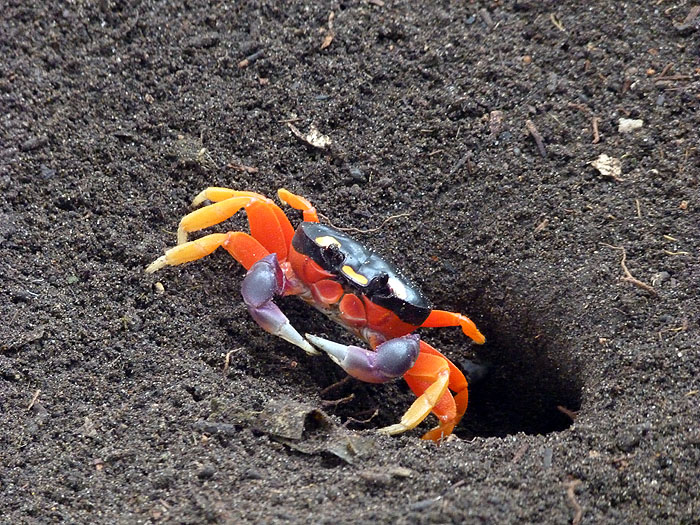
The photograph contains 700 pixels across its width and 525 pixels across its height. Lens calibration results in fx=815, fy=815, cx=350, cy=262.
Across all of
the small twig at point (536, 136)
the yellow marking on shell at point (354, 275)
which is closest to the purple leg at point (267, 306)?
the yellow marking on shell at point (354, 275)

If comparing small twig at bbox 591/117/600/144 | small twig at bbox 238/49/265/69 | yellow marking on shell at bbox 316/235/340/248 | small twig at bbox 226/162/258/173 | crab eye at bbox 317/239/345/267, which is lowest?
small twig at bbox 591/117/600/144

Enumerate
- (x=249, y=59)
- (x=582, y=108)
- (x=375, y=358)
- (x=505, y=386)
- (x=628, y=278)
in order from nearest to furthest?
(x=375, y=358)
(x=628, y=278)
(x=582, y=108)
(x=249, y=59)
(x=505, y=386)

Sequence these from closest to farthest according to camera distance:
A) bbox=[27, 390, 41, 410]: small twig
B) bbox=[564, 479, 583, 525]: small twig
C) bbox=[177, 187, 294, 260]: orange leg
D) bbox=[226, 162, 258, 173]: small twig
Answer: bbox=[564, 479, 583, 525]: small twig
bbox=[27, 390, 41, 410]: small twig
bbox=[177, 187, 294, 260]: orange leg
bbox=[226, 162, 258, 173]: small twig

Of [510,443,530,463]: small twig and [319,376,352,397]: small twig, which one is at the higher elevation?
[510,443,530,463]: small twig

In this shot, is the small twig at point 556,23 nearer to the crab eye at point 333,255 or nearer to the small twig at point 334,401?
the crab eye at point 333,255

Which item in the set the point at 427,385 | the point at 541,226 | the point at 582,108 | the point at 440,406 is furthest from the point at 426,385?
the point at 582,108

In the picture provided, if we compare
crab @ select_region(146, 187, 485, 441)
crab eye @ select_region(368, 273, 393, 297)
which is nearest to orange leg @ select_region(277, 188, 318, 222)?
crab @ select_region(146, 187, 485, 441)

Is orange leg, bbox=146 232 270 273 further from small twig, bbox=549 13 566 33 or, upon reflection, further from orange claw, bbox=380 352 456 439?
small twig, bbox=549 13 566 33

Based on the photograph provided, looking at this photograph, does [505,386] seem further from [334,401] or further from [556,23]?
[556,23]
